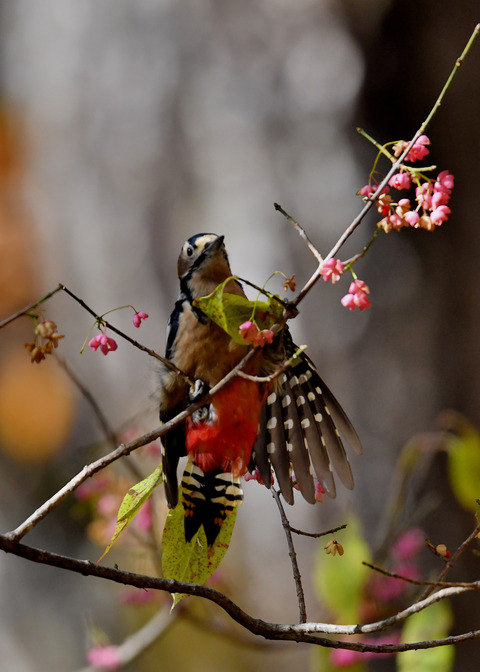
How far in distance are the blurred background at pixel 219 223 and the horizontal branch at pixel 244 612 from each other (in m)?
1.66

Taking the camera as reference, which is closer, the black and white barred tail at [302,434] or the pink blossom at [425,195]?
the pink blossom at [425,195]

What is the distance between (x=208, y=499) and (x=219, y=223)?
7.23ft

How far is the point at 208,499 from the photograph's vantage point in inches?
66.6

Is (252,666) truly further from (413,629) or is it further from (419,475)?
(413,629)

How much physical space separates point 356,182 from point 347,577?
163 centimetres

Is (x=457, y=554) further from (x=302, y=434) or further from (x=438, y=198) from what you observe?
(x=302, y=434)

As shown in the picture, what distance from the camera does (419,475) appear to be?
289cm

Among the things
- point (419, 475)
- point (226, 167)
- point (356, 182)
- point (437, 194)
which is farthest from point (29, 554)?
point (226, 167)

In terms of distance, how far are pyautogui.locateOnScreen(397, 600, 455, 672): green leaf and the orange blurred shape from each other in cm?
248

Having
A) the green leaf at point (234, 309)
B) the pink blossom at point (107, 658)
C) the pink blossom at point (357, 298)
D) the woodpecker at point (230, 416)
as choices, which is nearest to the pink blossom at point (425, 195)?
the pink blossom at point (357, 298)

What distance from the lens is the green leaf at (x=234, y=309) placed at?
1194 millimetres

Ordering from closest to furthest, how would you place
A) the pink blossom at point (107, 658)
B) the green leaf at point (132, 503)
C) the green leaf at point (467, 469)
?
the green leaf at point (132, 503), the green leaf at point (467, 469), the pink blossom at point (107, 658)

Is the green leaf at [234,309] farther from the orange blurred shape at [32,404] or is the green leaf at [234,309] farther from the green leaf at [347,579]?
the orange blurred shape at [32,404]

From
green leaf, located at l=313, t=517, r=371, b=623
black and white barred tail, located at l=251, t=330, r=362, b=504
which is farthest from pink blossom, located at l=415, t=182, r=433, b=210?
green leaf, located at l=313, t=517, r=371, b=623
